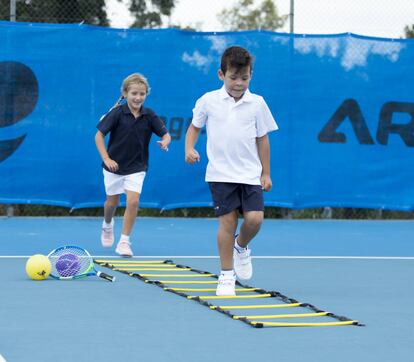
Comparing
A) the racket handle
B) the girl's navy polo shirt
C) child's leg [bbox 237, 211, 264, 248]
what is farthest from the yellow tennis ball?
the girl's navy polo shirt

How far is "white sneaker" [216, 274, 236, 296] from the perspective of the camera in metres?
5.96

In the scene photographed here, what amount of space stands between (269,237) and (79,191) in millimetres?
2499

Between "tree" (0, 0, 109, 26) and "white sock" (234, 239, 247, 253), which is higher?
"tree" (0, 0, 109, 26)

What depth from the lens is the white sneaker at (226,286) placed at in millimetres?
5965

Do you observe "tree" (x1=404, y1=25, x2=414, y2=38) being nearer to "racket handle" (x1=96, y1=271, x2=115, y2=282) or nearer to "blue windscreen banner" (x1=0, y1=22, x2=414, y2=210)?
"blue windscreen banner" (x1=0, y1=22, x2=414, y2=210)

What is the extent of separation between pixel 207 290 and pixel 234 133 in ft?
3.31

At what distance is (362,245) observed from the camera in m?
9.42

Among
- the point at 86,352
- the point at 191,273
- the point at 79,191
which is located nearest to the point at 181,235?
the point at 79,191

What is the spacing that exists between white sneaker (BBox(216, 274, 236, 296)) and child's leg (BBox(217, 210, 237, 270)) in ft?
0.27

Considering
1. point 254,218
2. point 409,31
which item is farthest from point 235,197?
point 409,31

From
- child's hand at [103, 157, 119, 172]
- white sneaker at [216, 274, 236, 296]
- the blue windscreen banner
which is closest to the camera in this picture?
white sneaker at [216, 274, 236, 296]

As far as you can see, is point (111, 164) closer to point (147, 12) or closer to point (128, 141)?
point (128, 141)

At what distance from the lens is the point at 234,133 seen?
20.4 feet

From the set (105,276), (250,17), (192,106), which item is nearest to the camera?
(105,276)
